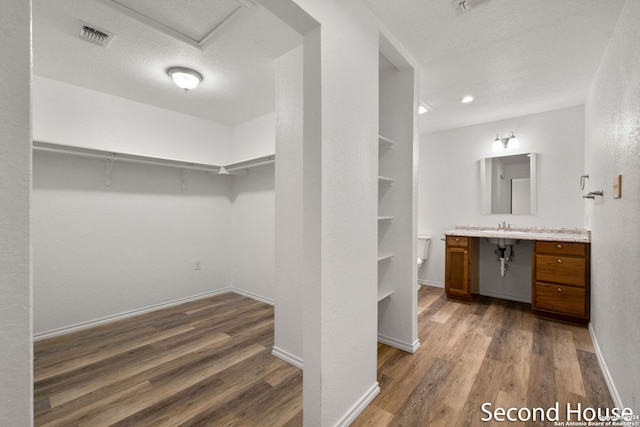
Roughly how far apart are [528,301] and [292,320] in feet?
10.7

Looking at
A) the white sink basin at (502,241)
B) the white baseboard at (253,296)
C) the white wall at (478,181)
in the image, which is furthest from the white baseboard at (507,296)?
the white baseboard at (253,296)

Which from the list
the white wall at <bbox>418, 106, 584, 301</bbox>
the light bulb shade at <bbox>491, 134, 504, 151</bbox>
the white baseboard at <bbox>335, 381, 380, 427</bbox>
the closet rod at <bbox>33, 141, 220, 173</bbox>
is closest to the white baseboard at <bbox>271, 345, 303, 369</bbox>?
the white baseboard at <bbox>335, 381, 380, 427</bbox>

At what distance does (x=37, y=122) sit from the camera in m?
2.58

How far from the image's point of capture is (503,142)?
12.3ft

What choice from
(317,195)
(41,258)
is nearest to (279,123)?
(317,195)

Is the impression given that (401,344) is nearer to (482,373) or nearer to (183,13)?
(482,373)

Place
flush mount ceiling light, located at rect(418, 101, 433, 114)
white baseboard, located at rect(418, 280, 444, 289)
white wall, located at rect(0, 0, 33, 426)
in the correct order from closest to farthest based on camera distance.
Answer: white wall, located at rect(0, 0, 33, 426)
flush mount ceiling light, located at rect(418, 101, 433, 114)
white baseboard, located at rect(418, 280, 444, 289)

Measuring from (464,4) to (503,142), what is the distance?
266cm

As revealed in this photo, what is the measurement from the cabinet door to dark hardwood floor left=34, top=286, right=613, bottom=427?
1.99ft

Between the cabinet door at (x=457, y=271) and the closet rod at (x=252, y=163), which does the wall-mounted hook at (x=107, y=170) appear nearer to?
the closet rod at (x=252, y=163)

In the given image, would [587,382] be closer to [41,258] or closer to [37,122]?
[41,258]

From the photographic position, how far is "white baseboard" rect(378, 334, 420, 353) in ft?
7.66

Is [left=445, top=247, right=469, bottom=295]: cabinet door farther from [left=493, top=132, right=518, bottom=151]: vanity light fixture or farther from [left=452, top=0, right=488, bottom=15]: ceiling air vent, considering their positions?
[left=452, top=0, right=488, bottom=15]: ceiling air vent

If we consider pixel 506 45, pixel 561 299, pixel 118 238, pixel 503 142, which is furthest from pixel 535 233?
pixel 118 238
